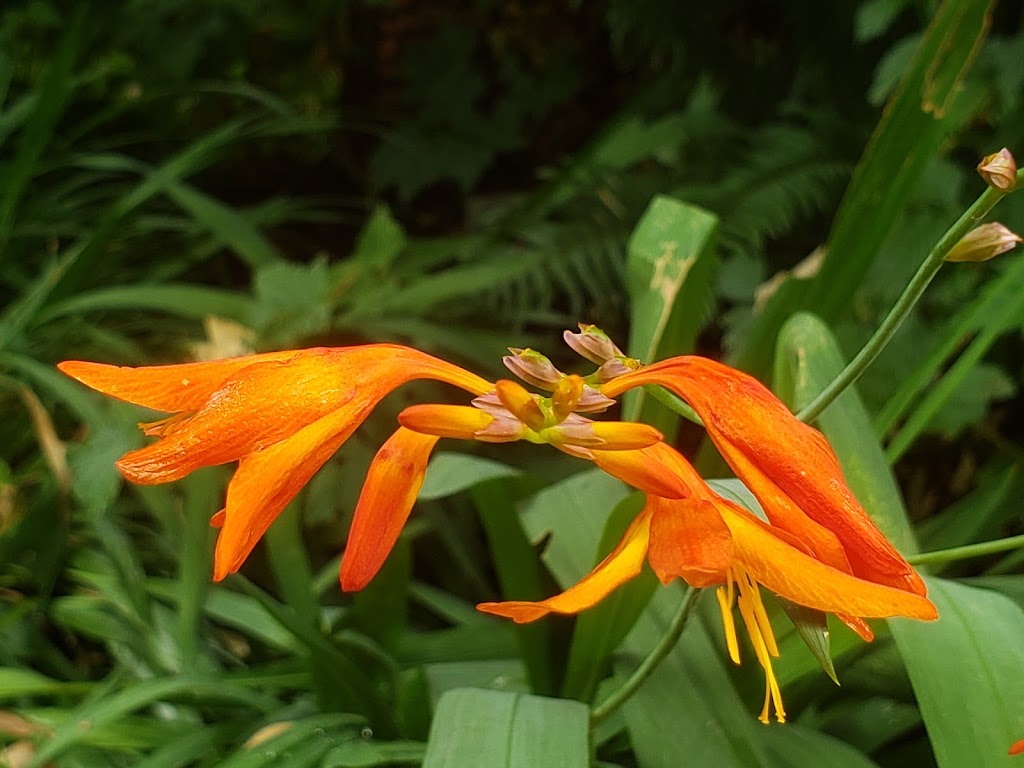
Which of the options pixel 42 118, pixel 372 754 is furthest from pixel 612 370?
pixel 42 118

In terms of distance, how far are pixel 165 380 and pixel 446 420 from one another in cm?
12

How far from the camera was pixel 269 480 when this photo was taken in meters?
0.32

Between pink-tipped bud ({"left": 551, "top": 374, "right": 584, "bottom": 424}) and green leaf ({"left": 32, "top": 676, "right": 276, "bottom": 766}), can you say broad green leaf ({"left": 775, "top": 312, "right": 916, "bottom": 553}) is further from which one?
green leaf ({"left": 32, "top": 676, "right": 276, "bottom": 766})

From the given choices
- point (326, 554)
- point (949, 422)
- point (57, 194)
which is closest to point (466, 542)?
point (326, 554)

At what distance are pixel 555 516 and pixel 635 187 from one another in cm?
75

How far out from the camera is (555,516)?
73 centimetres

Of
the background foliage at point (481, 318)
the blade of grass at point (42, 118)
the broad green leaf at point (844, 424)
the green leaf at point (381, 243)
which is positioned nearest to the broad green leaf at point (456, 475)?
the background foliage at point (481, 318)

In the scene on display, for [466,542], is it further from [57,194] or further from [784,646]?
[57,194]

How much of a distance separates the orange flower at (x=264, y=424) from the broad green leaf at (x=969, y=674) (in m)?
0.29

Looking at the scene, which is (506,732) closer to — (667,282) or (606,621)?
(606,621)

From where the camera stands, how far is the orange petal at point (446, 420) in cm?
33

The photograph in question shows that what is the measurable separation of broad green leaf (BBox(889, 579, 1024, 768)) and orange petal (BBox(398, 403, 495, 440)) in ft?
0.94

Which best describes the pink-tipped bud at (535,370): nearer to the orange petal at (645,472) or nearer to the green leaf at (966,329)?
the orange petal at (645,472)

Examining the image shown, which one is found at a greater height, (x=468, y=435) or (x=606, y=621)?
(x=468, y=435)
